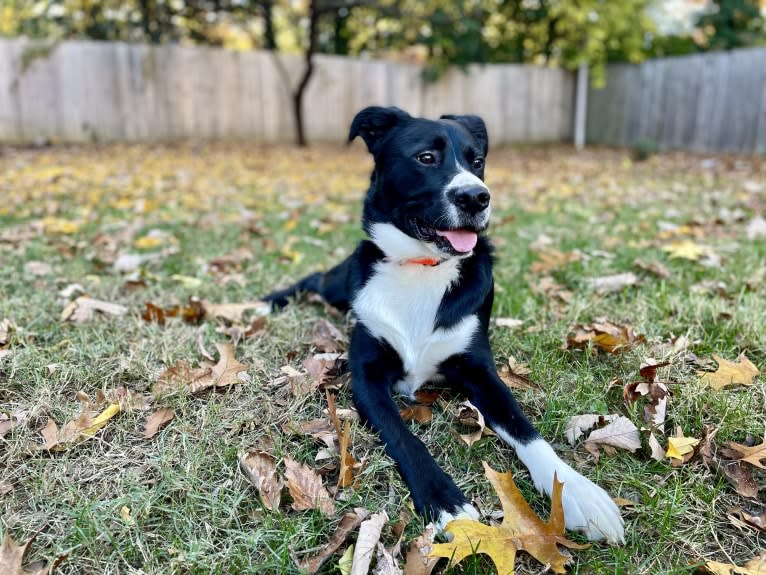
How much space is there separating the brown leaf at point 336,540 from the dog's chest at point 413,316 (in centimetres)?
82

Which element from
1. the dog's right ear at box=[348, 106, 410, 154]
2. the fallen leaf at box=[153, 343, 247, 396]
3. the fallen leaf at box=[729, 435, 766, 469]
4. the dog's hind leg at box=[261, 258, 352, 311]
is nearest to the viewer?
the fallen leaf at box=[729, 435, 766, 469]

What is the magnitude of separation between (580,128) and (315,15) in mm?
9056

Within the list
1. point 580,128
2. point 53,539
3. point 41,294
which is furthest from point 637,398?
point 580,128

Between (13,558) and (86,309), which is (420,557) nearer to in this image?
(13,558)

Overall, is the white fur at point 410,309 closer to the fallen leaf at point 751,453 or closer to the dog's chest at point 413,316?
the dog's chest at point 413,316

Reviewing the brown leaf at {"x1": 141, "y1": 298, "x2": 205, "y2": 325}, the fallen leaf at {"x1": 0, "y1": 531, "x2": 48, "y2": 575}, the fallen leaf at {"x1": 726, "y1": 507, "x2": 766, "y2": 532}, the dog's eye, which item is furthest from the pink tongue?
the fallen leaf at {"x1": 0, "y1": 531, "x2": 48, "y2": 575}

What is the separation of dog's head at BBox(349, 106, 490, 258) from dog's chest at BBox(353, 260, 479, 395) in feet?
0.41

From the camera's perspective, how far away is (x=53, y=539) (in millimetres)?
1599

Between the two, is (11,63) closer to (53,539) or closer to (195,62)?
(195,62)

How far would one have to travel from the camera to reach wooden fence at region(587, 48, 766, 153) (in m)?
12.1

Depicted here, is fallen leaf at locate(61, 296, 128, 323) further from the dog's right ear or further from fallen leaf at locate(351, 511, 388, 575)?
fallen leaf at locate(351, 511, 388, 575)

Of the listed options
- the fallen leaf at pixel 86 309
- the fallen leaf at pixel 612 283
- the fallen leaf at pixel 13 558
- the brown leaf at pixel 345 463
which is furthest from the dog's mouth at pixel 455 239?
the fallen leaf at pixel 86 309

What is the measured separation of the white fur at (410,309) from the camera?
94.5 inches

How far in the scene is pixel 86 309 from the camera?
3.08 metres
